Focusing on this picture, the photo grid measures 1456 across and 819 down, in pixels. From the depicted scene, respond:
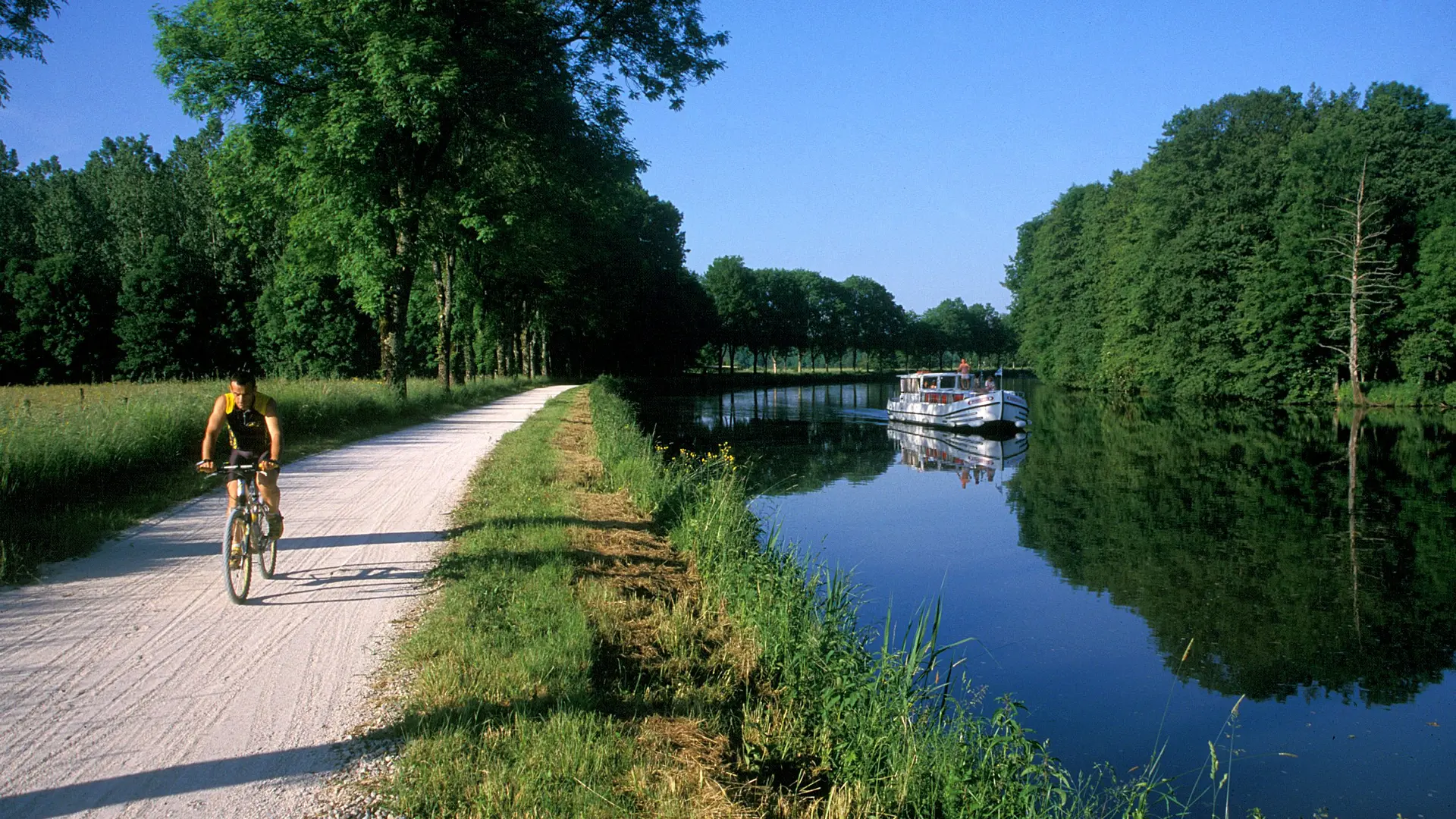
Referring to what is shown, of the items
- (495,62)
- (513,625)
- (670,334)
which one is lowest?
(513,625)

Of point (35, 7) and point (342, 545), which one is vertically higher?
point (35, 7)

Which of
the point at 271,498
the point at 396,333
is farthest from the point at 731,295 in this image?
the point at 271,498

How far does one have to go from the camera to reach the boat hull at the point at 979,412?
3173cm

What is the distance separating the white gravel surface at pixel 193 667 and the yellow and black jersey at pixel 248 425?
1.08m

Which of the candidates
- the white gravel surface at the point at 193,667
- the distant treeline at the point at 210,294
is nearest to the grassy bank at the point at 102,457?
the white gravel surface at the point at 193,667

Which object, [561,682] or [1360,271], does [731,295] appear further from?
[561,682]

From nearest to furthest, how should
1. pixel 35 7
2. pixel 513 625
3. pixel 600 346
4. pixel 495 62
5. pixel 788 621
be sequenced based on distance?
pixel 513 625 → pixel 788 621 → pixel 35 7 → pixel 495 62 → pixel 600 346

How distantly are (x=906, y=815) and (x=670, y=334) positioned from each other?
6398cm

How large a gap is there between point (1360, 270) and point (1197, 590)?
35831 millimetres

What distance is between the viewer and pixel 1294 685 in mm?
7730

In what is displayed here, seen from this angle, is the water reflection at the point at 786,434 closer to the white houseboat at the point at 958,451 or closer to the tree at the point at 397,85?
the white houseboat at the point at 958,451

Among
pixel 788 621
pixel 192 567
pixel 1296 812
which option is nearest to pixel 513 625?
pixel 788 621

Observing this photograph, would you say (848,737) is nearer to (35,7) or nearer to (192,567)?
(192,567)

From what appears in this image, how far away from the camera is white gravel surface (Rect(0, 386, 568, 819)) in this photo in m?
3.70
